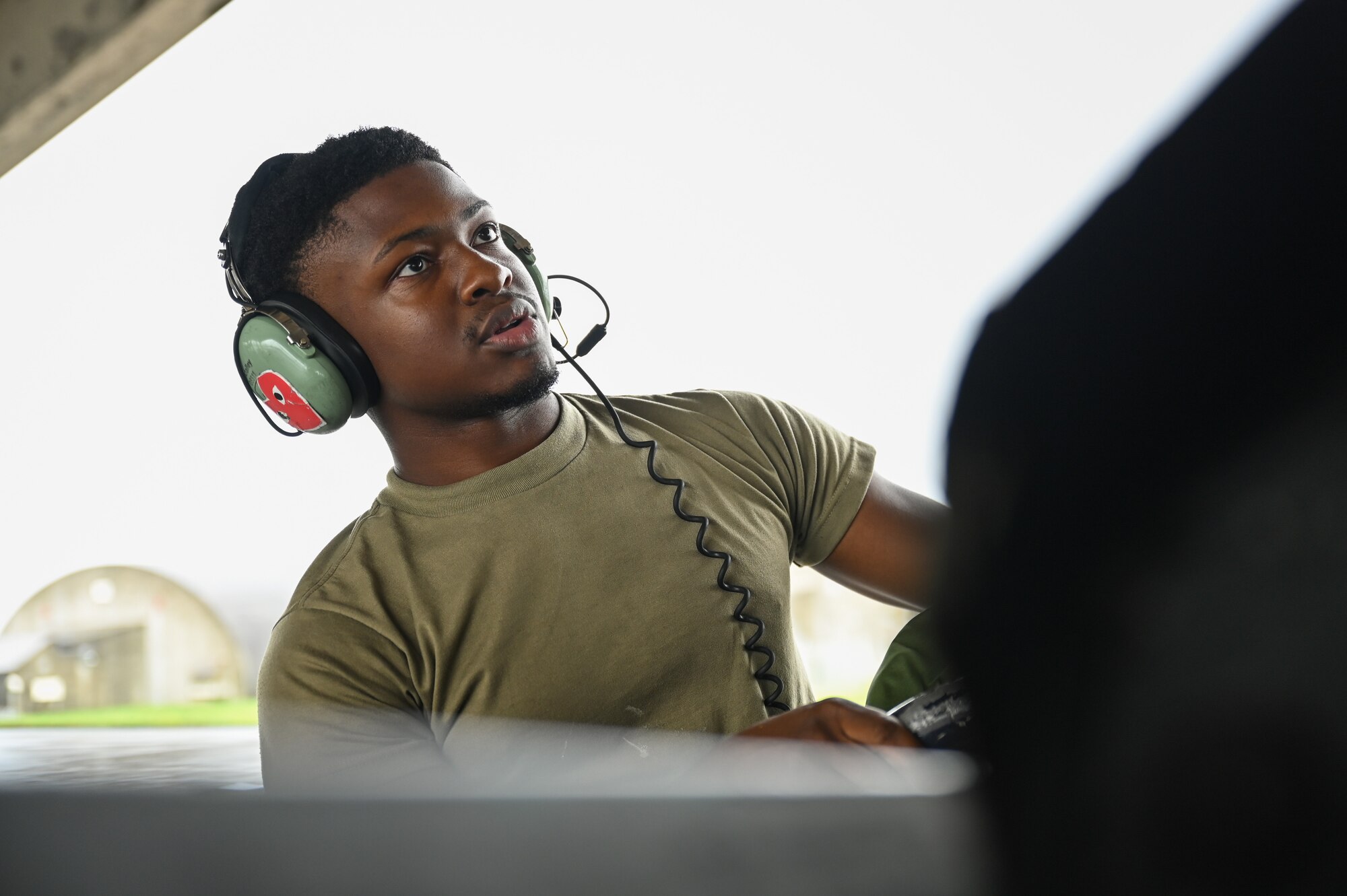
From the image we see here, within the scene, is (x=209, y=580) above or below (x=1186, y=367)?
above

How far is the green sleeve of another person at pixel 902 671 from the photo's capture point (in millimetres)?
917

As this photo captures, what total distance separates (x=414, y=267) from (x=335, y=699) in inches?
19.1

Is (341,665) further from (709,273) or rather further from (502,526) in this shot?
(709,273)

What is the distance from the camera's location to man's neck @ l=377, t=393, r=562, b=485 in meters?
1.21

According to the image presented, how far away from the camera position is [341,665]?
1.06 metres

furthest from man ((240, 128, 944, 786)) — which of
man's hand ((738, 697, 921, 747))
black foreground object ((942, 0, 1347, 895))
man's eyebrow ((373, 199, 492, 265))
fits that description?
black foreground object ((942, 0, 1347, 895))

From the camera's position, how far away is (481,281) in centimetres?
119

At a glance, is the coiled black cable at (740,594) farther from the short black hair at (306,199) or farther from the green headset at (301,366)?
the short black hair at (306,199)

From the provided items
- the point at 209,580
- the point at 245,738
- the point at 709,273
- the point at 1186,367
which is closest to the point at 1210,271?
the point at 1186,367

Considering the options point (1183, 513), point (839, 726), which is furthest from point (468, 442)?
point (1183, 513)

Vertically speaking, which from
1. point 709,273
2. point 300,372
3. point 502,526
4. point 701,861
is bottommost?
point 701,861

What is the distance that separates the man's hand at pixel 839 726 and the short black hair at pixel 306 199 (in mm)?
836

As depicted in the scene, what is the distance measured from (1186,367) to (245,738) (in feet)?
4.38

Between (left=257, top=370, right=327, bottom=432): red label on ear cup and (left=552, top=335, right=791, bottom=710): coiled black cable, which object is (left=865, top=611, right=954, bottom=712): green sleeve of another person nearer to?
(left=552, top=335, right=791, bottom=710): coiled black cable
